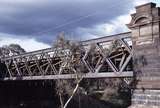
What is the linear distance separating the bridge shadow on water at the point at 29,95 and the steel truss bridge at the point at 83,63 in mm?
4584

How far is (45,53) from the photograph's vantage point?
36344mm

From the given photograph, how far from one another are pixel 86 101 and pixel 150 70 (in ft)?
119

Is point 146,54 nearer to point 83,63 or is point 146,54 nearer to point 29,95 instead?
point 83,63

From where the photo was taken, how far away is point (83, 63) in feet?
99.1

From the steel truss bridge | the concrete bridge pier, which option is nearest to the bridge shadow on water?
the steel truss bridge

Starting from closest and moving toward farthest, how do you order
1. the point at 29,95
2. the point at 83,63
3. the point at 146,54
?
the point at 146,54, the point at 83,63, the point at 29,95

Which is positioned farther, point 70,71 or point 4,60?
point 4,60

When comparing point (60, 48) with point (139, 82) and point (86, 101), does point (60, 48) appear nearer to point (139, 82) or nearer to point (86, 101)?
point (139, 82)

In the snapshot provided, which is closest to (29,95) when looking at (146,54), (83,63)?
(83,63)

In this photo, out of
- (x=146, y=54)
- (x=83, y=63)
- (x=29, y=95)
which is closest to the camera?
(x=146, y=54)

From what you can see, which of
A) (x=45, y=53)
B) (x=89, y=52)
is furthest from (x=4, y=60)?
(x=89, y=52)

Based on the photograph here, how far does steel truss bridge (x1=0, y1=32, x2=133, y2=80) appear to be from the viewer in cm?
2547

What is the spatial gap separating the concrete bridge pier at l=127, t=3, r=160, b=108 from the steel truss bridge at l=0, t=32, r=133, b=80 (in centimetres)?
113

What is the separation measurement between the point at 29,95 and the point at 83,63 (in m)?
24.3
